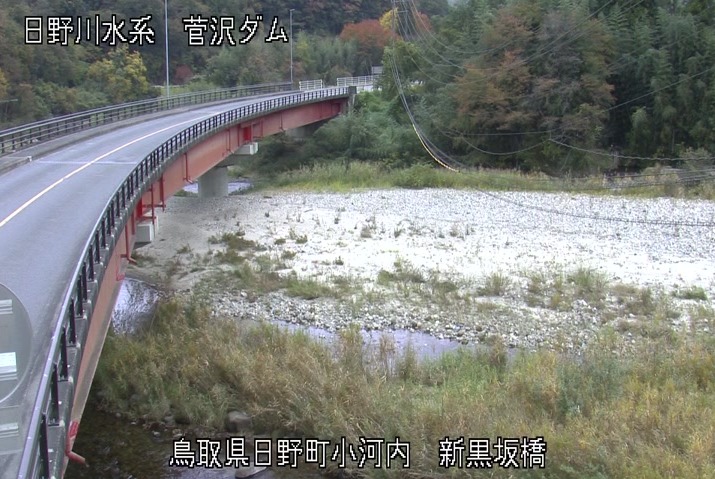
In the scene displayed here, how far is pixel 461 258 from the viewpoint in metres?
32.0

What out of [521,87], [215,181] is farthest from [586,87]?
[215,181]

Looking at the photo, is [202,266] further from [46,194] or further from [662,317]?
[662,317]

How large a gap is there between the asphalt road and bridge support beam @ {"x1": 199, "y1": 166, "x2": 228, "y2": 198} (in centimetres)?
1150

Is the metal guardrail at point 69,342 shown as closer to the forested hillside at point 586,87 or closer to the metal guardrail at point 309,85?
the forested hillside at point 586,87

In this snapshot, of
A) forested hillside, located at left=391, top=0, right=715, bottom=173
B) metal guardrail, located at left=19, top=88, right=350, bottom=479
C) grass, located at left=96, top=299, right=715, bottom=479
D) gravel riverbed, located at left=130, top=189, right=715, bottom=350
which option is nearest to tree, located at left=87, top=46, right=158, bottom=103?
forested hillside, located at left=391, top=0, right=715, bottom=173

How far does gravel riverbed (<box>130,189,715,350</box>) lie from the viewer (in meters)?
24.8

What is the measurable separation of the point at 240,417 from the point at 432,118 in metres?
50.2

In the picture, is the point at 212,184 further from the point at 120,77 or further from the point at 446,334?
the point at 120,77

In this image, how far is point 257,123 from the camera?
5162 cm

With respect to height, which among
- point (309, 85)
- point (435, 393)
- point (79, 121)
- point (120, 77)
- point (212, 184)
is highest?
point (120, 77)

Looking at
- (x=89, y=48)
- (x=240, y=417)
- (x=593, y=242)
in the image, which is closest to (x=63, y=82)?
(x=89, y=48)

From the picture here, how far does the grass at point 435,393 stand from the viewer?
14805 millimetres

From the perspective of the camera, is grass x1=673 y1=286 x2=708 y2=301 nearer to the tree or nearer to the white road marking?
the white road marking

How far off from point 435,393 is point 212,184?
1353 inches
